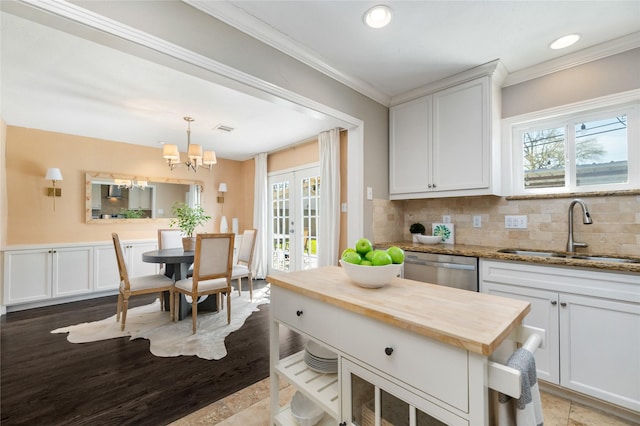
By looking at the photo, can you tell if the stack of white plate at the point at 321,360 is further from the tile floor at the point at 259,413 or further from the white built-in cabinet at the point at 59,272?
the white built-in cabinet at the point at 59,272

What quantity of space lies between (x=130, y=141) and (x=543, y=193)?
18.6 ft

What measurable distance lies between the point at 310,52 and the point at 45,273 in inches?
178

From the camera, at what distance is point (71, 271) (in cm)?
386

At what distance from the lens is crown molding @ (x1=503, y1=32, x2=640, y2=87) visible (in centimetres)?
197

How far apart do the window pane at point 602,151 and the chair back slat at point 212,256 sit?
3.38m

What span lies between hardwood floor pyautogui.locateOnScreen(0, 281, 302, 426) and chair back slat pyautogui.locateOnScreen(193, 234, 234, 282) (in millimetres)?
695

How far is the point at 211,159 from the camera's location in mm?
3510

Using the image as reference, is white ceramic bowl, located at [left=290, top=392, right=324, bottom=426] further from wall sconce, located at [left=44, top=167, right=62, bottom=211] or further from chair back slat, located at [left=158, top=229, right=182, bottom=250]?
wall sconce, located at [left=44, top=167, right=62, bottom=211]

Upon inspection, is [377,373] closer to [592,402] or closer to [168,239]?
[592,402]

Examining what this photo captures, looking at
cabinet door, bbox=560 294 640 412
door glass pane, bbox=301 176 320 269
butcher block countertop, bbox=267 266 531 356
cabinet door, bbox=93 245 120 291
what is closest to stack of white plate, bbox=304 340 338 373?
butcher block countertop, bbox=267 266 531 356

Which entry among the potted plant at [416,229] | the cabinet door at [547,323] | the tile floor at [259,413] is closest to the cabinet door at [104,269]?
the tile floor at [259,413]

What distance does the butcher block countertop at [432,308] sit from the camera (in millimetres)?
706

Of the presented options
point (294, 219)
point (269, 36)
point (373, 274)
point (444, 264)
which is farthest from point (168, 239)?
point (373, 274)

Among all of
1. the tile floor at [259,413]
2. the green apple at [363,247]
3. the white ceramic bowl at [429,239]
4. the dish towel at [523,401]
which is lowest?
the tile floor at [259,413]
